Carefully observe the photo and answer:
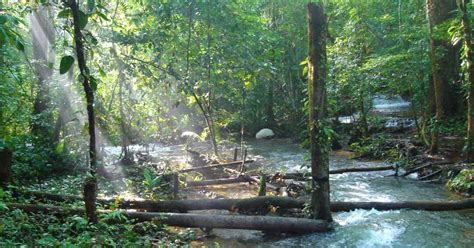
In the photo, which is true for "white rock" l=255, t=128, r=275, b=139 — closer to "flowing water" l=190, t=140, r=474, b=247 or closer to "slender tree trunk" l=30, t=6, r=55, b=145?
"slender tree trunk" l=30, t=6, r=55, b=145

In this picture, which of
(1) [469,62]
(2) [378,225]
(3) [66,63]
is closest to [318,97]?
(2) [378,225]

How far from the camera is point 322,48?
6.96m

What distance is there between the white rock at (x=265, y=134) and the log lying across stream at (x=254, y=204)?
1551 cm

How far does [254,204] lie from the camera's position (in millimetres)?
7863

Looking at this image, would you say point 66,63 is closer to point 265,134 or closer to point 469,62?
point 469,62

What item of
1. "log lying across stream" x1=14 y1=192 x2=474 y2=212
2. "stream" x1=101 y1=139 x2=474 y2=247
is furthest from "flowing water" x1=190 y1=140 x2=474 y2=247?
"log lying across stream" x1=14 y1=192 x2=474 y2=212

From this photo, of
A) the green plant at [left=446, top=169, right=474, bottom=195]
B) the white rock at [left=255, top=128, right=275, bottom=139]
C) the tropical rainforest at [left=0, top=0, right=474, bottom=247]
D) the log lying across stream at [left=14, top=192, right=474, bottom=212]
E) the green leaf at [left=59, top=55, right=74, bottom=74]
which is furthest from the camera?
the white rock at [left=255, top=128, right=275, bottom=139]

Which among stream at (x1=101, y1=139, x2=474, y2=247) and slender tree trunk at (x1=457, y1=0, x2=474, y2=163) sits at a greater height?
slender tree trunk at (x1=457, y1=0, x2=474, y2=163)

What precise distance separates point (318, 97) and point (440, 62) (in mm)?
10087

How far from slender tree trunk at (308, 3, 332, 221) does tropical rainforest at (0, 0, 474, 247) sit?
0.08 feet

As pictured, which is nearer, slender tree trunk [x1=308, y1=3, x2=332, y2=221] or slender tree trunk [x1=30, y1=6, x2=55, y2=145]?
slender tree trunk [x1=308, y1=3, x2=332, y2=221]

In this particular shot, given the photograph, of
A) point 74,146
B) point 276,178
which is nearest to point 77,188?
point 74,146

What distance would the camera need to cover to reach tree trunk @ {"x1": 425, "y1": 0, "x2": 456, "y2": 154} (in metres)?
12.5

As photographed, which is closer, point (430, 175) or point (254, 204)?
point (254, 204)
